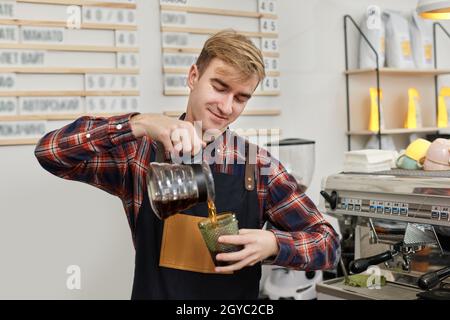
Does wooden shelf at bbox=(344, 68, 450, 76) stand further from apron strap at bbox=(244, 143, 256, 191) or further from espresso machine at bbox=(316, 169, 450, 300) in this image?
apron strap at bbox=(244, 143, 256, 191)

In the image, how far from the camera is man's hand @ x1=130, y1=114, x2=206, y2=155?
117 cm

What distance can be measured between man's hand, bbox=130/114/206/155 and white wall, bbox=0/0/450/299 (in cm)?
130

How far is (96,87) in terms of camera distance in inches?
102

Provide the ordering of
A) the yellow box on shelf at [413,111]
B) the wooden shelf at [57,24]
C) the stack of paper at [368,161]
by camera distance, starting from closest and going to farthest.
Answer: the stack of paper at [368,161] < the wooden shelf at [57,24] < the yellow box on shelf at [413,111]

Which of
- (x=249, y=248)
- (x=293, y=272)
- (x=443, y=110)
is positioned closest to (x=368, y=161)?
(x=249, y=248)

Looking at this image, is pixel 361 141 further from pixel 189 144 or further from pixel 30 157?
pixel 189 144

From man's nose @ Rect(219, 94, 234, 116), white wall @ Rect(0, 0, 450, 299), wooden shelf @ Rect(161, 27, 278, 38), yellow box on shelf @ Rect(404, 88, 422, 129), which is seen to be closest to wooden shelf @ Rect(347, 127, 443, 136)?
yellow box on shelf @ Rect(404, 88, 422, 129)

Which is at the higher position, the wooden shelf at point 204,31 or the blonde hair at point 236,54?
the wooden shelf at point 204,31

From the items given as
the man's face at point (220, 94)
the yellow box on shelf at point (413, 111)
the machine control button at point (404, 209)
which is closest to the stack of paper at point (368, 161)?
the machine control button at point (404, 209)

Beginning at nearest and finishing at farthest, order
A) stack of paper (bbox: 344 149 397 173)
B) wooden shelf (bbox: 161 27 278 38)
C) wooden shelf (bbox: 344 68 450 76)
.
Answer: stack of paper (bbox: 344 149 397 173), wooden shelf (bbox: 161 27 278 38), wooden shelf (bbox: 344 68 450 76)

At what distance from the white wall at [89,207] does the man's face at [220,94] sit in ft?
4.18

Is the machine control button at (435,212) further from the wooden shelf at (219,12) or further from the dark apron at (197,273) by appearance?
the wooden shelf at (219,12)

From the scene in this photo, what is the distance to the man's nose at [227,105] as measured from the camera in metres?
1.40
